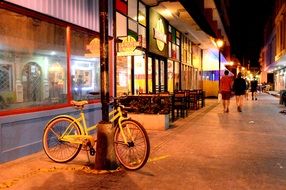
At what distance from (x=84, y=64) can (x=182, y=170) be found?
A: 4.92 meters

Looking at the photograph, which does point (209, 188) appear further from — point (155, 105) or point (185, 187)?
point (155, 105)

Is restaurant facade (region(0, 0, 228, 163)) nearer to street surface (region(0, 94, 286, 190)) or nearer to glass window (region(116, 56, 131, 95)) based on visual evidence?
glass window (region(116, 56, 131, 95))

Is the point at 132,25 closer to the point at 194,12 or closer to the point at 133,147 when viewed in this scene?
the point at 194,12

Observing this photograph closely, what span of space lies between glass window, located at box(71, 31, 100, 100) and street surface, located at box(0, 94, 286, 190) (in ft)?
7.99

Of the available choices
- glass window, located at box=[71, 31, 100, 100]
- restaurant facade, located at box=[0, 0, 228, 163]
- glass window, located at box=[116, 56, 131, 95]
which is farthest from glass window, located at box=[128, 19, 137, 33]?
glass window, located at box=[71, 31, 100, 100]

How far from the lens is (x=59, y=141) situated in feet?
23.4

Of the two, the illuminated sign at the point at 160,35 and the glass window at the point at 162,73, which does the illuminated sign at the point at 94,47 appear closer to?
the illuminated sign at the point at 160,35

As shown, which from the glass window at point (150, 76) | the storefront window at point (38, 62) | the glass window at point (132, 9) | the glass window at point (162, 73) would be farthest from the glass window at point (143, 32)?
the storefront window at point (38, 62)

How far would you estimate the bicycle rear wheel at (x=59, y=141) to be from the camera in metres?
7.03

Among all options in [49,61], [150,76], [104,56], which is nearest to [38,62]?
[49,61]

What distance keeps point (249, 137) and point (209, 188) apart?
4.90 metres

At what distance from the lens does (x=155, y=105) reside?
37.4ft

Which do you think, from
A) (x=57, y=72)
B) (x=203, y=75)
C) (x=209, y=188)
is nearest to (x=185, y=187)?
(x=209, y=188)

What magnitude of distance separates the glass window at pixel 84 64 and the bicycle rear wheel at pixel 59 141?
2445 mm
